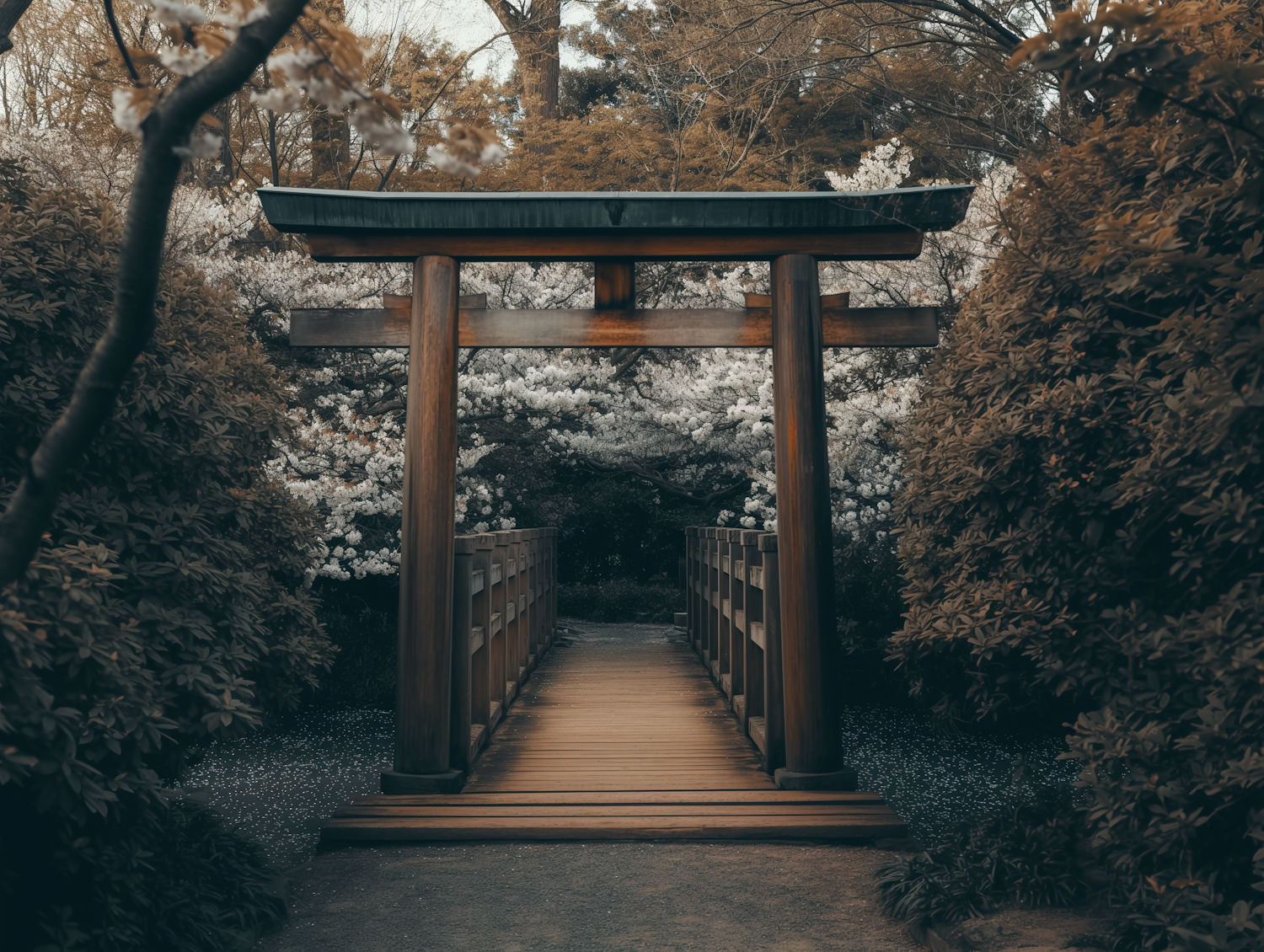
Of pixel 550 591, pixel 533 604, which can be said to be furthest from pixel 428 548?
pixel 550 591

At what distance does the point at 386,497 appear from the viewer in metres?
8.55

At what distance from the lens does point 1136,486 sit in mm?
2666

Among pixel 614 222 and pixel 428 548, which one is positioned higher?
pixel 614 222

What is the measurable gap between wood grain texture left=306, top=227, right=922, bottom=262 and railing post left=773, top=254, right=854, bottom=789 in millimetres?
110

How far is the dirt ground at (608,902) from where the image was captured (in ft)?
10.5

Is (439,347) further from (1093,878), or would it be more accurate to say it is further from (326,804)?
(1093,878)

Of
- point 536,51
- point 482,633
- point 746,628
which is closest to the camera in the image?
point 482,633

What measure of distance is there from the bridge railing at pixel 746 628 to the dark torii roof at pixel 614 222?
4.98ft

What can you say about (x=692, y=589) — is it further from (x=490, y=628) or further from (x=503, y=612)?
(x=490, y=628)

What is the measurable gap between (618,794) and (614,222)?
268 cm

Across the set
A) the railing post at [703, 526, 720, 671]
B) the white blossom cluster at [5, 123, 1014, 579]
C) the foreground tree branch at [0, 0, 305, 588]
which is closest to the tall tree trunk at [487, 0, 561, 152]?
the white blossom cluster at [5, 123, 1014, 579]

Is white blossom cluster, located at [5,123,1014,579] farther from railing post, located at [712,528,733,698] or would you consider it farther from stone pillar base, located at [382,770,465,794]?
stone pillar base, located at [382,770,465,794]

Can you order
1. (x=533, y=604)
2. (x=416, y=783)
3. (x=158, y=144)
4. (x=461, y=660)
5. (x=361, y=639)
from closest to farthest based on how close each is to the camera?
(x=158, y=144), (x=416, y=783), (x=461, y=660), (x=533, y=604), (x=361, y=639)

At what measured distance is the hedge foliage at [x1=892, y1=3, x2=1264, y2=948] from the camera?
2268 millimetres
